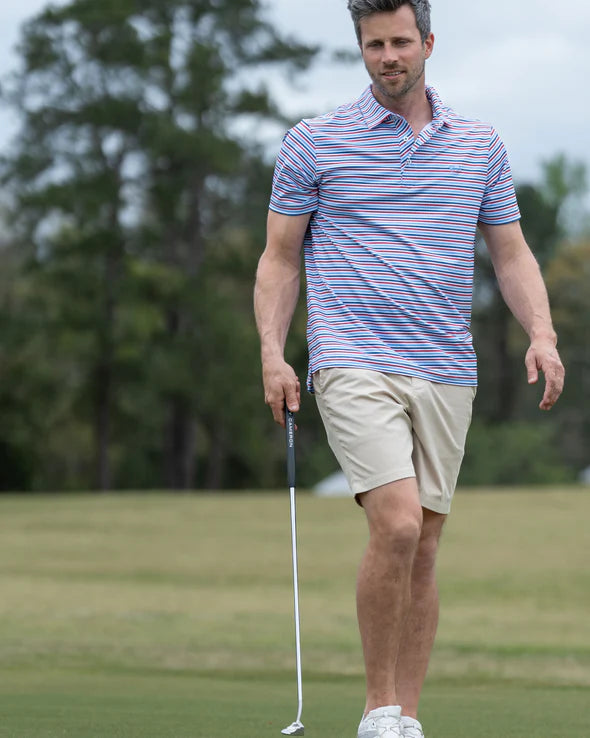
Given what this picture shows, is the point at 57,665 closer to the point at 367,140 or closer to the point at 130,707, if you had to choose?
the point at 130,707

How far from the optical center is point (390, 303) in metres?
4.05

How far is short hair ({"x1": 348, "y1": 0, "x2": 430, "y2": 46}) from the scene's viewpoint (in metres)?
4.06

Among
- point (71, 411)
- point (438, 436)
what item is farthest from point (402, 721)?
point (71, 411)

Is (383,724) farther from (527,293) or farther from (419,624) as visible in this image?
(527,293)

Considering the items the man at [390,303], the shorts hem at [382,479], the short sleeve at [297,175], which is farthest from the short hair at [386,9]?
the shorts hem at [382,479]

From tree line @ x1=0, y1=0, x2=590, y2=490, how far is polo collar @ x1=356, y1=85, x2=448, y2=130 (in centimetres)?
3073

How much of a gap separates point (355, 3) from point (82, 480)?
137ft

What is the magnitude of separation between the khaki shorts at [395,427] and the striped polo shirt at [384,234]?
0.15 ft

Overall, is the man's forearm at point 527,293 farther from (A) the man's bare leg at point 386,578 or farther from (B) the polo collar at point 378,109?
(A) the man's bare leg at point 386,578

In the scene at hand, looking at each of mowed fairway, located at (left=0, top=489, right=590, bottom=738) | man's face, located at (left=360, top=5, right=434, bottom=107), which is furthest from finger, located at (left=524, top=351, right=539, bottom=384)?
mowed fairway, located at (left=0, top=489, right=590, bottom=738)

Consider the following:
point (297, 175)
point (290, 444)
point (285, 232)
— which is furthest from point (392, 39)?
point (290, 444)

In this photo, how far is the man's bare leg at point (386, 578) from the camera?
3912 mm

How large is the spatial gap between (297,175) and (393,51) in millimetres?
436

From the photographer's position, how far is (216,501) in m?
27.1
